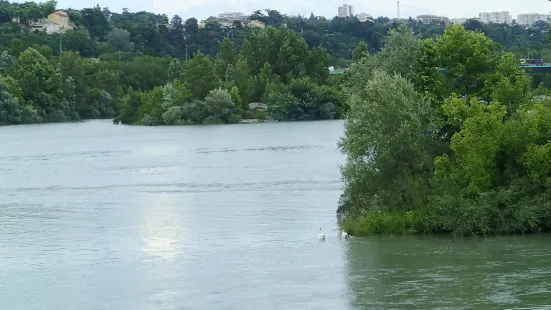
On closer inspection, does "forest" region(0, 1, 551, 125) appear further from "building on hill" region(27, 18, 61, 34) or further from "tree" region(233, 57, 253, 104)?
"building on hill" region(27, 18, 61, 34)

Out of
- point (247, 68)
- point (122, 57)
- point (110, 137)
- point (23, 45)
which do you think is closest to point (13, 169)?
point (110, 137)

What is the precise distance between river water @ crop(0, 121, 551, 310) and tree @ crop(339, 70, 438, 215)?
6.16 feet

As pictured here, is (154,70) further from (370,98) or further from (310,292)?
(310,292)

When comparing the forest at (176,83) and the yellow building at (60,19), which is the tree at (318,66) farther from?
the yellow building at (60,19)

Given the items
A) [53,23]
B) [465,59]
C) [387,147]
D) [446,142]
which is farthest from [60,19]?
[387,147]

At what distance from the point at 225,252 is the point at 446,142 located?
8.92 meters

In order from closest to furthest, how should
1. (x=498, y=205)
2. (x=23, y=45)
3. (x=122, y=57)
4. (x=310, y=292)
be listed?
(x=310, y=292) → (x=498, y=205) → (x=23, y=45) → (x=122, y=57)

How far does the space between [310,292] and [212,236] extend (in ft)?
29.1

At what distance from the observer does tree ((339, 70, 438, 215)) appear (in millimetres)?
33031

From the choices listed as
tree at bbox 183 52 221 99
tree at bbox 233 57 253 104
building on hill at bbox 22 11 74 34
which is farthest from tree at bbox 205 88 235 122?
building on hill at bbox 22 11 74 34

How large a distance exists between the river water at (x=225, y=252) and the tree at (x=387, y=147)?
188 cm

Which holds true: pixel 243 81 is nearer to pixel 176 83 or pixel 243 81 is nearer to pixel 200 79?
pixel 176 83

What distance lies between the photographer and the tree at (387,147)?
33031mm

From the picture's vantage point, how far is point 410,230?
31.5 meters
